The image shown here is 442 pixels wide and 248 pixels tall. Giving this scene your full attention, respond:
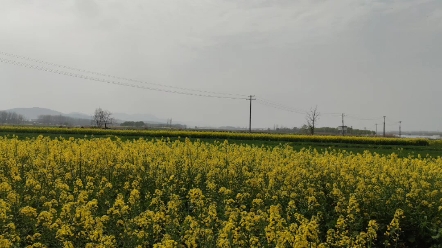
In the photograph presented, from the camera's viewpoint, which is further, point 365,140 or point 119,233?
point 365,140

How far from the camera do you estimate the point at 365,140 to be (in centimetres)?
4597

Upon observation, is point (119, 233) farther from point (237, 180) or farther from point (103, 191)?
point (237, 180)

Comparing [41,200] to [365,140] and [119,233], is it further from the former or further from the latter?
[365,140]

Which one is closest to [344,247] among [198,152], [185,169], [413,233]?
[413,233]

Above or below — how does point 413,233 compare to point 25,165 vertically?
below

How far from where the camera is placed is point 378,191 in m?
8.87

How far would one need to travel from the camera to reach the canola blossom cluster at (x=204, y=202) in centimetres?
561

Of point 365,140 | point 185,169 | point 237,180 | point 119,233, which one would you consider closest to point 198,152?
point 185,169

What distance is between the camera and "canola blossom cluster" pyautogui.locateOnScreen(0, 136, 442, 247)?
5605 millimetres

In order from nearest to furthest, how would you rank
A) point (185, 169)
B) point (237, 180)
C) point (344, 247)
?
point (344, 247) → point (237, 180) → point (185, 169)

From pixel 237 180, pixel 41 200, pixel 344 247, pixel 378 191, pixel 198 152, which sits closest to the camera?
pixel 344 247

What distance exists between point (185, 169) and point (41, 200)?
4026 millimetres

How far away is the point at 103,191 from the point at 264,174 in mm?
4351

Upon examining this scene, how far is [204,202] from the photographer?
812cm
